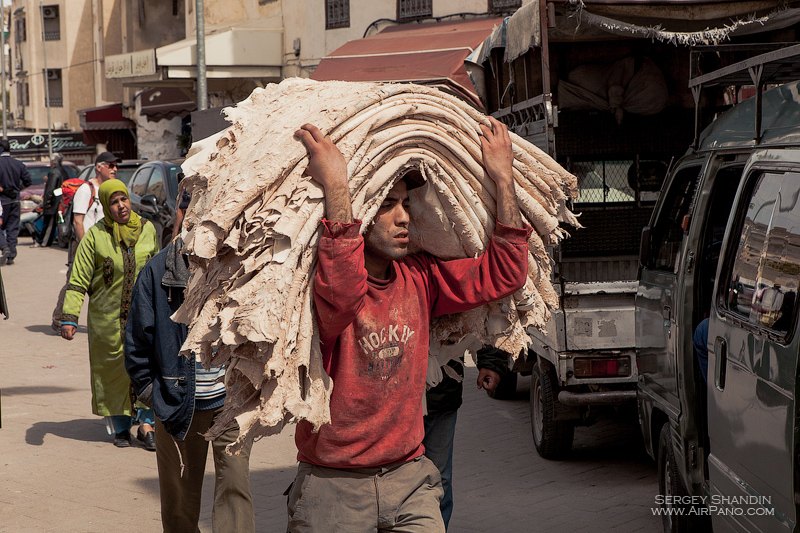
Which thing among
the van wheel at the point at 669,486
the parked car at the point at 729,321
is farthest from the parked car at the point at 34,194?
the van wheel at the point at 669,486

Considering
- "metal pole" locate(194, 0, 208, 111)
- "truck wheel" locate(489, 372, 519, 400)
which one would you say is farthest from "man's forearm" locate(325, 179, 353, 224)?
"metal pole" locate(194, 0, 208, 111)

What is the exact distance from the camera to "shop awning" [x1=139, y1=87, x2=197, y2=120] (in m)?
34.9

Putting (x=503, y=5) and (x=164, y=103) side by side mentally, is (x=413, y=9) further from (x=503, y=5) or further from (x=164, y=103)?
(x=164, y=103)

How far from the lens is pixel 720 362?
4.96 metres

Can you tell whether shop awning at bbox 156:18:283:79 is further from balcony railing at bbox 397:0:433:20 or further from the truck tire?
the truck tire

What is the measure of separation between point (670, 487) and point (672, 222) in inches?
61.7

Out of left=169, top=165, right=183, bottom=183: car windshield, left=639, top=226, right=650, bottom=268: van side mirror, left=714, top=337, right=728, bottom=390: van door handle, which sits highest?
left=169, top=165, right=183, bottom=183: car windshield

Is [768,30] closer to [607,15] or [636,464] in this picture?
[607,15]

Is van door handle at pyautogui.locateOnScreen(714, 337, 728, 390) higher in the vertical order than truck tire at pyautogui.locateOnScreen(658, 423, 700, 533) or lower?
higher

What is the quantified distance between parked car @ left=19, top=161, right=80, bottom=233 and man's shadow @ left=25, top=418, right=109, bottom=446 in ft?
53.8

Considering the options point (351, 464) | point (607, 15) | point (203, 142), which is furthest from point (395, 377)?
point (607, 15)

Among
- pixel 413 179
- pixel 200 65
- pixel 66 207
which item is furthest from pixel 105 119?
pixel 413 179

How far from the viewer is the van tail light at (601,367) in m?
7.55

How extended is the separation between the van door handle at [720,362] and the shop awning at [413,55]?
11.9m
